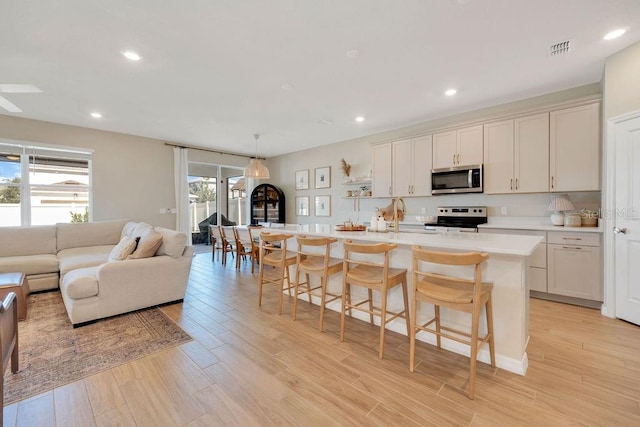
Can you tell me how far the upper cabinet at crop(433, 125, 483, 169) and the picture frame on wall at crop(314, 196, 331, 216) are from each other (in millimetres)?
2704

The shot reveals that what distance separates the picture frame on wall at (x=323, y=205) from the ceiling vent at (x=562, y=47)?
453 centimetres

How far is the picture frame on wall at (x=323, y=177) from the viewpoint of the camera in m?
6.54

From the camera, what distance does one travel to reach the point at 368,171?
5.79 metres

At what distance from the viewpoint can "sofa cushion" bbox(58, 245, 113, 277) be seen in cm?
353

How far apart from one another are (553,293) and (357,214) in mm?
3452

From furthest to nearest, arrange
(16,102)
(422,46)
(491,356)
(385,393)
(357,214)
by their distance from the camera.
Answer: (357,214) < (16,102) < (422,46) < (491,356) < (385,393)

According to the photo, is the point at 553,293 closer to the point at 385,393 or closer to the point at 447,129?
the point at 447,129

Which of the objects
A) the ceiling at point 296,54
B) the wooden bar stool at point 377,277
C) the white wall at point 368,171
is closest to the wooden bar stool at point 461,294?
the wooden bar stool at point 377,277

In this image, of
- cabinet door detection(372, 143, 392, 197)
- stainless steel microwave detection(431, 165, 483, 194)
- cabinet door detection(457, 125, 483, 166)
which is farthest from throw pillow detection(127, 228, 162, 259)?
cabinet door detection(457, 125, 483, 166)

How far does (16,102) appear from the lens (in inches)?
153

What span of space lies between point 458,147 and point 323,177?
315 centimetres

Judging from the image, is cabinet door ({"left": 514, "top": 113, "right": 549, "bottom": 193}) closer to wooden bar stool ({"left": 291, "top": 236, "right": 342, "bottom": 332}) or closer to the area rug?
wooden bar stool ({"left": 291, "top": 236, "right": 342, "bottom": 332})

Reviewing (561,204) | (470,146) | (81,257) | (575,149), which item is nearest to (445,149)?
(470,146)

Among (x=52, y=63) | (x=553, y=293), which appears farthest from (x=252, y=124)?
(x=553, y=293)
